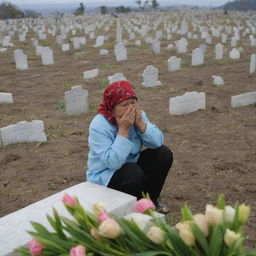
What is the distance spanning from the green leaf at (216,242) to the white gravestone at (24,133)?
16.0 feet

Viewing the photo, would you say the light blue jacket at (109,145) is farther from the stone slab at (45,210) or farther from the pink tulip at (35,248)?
the pink tulip at (35,248)

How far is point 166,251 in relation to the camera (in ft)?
4.78

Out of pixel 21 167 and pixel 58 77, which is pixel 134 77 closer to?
pixel 58 77

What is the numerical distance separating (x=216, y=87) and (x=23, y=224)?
7.64m

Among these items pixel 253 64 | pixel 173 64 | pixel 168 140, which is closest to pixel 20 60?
pixel 173 64

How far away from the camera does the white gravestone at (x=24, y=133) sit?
19.2 feet

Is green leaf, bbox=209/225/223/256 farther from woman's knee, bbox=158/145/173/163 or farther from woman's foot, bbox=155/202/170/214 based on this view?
woman's foot, bbox=155/202/170/214

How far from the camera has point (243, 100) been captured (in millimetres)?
7680

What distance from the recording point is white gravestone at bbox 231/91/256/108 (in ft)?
25.0

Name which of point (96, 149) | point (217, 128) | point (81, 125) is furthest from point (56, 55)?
point (96, 149)

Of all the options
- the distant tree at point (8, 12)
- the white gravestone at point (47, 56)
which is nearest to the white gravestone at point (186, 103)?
the white gravestone at point (47, 56)

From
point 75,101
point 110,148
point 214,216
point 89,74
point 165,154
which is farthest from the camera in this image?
point 89,74

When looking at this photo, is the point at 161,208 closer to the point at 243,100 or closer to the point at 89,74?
the point at 243,100

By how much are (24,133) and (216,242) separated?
196 inches
